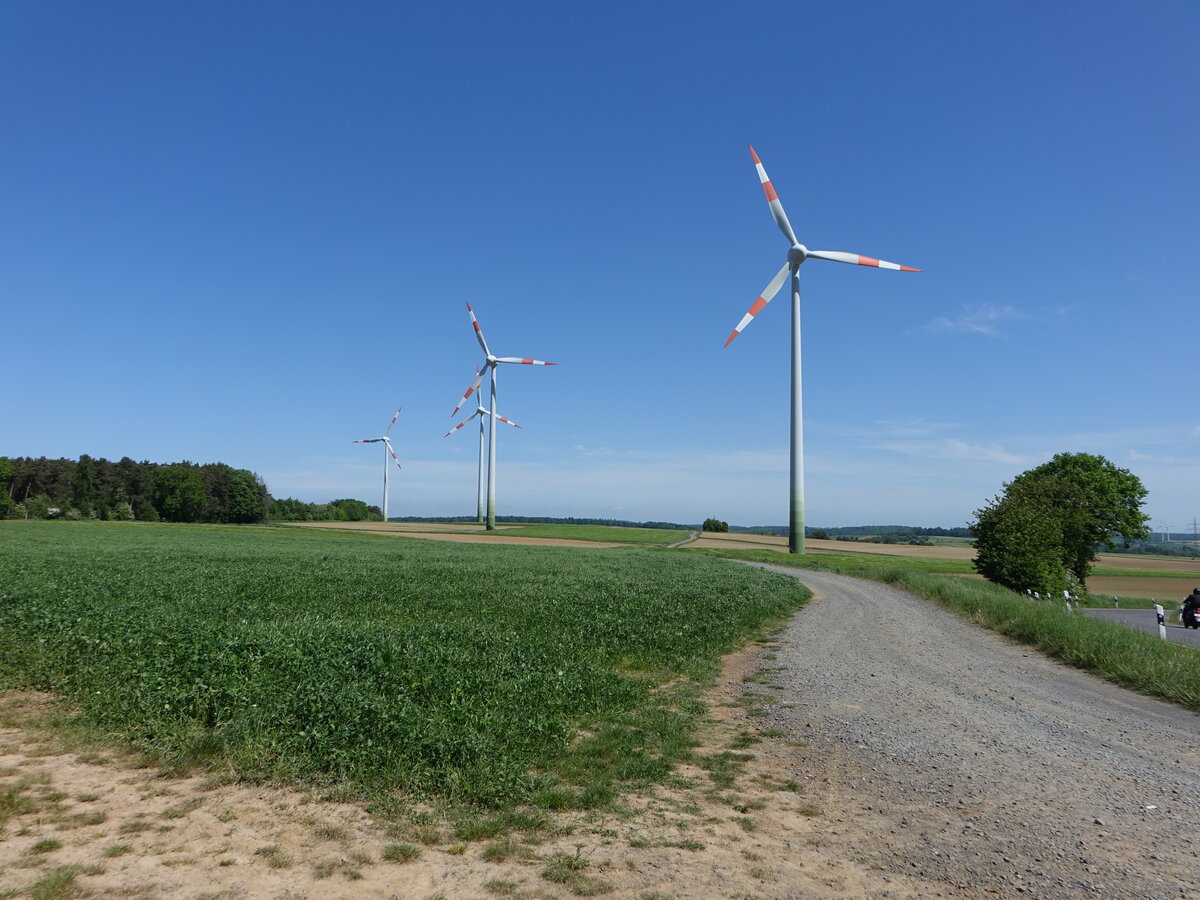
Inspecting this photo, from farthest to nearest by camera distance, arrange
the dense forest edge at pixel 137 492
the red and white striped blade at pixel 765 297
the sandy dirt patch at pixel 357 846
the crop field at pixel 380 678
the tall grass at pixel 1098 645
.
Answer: the dense forest edge at pixel 137 492 < the red and white striped blade at pixel 765 297 < the tall grass at pixel 1098 645 < the crop field at pixel 380 678 < the sandy dirt patch at pixel 357 846

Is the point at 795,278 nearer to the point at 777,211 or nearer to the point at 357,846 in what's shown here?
the point at 777,211

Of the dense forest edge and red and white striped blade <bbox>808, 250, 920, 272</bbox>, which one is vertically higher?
red and white striped blade <bbox>808, 250, 920, 272</bbox>

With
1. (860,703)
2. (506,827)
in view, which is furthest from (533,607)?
(506,827)

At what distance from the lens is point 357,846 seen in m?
6.86

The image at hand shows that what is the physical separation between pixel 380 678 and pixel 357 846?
4.75m

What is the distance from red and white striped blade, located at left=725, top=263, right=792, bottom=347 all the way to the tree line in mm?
144624

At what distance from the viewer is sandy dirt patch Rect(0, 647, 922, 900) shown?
6.11m

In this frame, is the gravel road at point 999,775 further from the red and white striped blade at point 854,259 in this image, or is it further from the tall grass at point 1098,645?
the red and white striped blade at point 854,259

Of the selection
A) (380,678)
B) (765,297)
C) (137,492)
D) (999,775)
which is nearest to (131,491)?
(137,492)

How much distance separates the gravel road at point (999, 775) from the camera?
6574 mm

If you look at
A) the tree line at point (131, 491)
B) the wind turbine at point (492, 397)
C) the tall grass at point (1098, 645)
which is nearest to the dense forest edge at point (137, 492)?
the tree line at point (131, 491)

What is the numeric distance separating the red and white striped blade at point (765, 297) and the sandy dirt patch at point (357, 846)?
49.2m

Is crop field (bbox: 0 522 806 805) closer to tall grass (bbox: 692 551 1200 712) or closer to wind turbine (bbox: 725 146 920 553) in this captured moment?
tall grass (bbox: 692 551 1200 712)

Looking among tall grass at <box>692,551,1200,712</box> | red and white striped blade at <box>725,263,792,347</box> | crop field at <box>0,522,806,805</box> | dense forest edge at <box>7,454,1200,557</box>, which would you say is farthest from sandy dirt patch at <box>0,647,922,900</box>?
dense forest edge at <box>7,454,1200,557</box>
